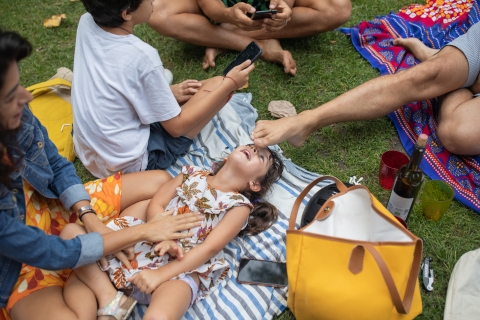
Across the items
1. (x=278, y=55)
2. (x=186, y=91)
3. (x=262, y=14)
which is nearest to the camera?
Result: (x=186, y=91)

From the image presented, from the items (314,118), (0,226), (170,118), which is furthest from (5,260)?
(314,118)

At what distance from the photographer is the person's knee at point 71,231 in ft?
6.73

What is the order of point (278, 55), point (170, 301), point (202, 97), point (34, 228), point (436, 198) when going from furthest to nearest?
point (278, 55) < point (202, 97) < point (436, 198) < point (170, 301) < point (34, 228)

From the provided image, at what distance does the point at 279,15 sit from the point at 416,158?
5.27ft

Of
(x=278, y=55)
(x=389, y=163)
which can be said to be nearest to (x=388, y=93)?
(x=389, y=163)

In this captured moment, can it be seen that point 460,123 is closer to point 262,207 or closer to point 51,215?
point 262,207

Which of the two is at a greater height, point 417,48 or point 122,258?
point 417,48

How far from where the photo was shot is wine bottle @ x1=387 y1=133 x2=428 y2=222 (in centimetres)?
212

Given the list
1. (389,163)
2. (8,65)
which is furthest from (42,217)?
(389,163)

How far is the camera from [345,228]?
2043 mm

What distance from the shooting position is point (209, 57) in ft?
11.8

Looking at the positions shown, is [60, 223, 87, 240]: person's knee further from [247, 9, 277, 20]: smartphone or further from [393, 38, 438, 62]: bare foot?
[393, 38, 438, 62]: bare foot

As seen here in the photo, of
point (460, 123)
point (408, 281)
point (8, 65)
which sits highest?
point (8, 65)

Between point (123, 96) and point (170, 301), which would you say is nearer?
point (170, 301)
